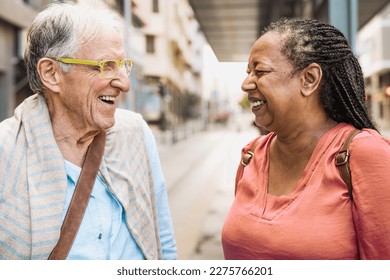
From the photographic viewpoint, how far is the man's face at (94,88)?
142 cm

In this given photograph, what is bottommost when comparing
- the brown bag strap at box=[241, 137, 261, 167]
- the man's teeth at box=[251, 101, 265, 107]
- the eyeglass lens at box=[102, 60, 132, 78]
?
the brown bag strap at box=[241, 137, 261, 167]

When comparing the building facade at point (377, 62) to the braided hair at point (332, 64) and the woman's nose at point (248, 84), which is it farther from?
the woman's nose at point (248, 84)

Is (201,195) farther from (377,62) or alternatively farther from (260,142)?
(260,142)

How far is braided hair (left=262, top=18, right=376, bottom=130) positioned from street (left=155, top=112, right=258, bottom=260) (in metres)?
0.47

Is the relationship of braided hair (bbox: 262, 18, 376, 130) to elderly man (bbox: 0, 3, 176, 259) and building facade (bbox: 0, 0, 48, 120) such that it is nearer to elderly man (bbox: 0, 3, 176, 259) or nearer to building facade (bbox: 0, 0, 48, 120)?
elderly man (bbox: 0, 3, 176, 259)

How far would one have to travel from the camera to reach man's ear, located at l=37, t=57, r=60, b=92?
144 centimetres

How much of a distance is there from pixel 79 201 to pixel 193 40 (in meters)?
6.53

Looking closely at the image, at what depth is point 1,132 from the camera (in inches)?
53.9

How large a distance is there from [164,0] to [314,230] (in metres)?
9.93

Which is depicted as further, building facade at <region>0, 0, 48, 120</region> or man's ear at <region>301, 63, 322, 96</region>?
building facade at <region>0, 0, 48, 120</region>

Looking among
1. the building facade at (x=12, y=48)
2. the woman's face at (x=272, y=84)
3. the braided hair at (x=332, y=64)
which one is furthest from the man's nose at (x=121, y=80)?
the building facade at (x=12, y=48)

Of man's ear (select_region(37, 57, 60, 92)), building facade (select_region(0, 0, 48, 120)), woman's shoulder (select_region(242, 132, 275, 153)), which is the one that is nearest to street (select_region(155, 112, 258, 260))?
woman's shoulder (select_region(242, 132, 275, 153))

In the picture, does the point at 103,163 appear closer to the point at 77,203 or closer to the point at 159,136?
the point at 77,203
